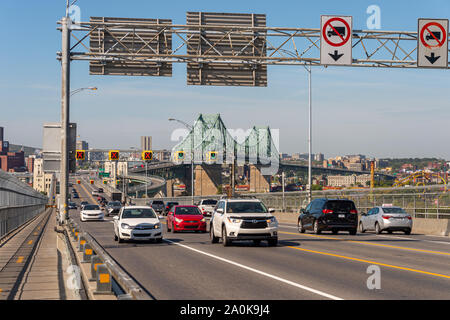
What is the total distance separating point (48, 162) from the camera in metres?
29.7

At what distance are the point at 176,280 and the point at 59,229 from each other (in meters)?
13.8

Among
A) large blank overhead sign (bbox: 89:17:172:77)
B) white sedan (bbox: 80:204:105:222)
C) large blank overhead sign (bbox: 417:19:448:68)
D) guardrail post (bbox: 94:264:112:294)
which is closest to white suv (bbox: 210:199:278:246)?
large blank overhead sign (bbox: 89:17:172:77)

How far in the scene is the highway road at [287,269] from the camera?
12.1 metres

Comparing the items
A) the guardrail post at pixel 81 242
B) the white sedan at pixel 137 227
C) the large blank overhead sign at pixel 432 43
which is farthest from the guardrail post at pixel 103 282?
the large blank overhead sign at pixel 432 43

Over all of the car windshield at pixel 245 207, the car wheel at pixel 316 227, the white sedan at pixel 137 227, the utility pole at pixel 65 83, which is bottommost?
the car wheel at pixel 316 227

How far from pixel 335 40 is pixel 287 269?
12389 millimetres

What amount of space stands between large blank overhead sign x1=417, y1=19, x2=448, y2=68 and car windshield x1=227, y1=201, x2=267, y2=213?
8.82m

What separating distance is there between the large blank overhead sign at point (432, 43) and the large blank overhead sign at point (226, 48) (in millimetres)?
6425

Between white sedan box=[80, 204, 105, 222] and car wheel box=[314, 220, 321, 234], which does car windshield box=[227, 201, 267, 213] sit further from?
white sedan box=[80, 204, 105, 222]

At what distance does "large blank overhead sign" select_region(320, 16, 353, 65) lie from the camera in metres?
25.6

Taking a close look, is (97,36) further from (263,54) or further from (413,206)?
(413,206)

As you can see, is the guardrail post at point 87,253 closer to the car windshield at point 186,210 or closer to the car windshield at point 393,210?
the car windshield at point 186,210

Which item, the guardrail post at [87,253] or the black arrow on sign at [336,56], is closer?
the guardrail post at [87,253]
